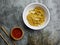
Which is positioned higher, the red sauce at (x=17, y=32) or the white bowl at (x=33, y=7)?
the white bowl at (x=33, y=7)

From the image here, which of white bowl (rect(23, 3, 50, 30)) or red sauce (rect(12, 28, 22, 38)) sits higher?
white bowl (rect(23, 3, 50, 30))

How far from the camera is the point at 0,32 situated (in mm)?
1492

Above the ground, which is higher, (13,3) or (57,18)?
(13,3)

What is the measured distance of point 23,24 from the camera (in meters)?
1.53

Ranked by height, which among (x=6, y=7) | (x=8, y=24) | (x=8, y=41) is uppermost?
(x=6, y=7)

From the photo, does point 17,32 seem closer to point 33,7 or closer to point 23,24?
point 23,24

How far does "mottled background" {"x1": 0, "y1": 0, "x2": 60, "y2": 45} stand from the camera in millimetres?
1502

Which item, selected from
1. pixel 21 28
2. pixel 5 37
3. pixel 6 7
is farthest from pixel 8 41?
pixel 6 7

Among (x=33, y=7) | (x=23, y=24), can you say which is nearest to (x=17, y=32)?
(x=23, y=24)

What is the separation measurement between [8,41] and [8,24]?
5.2 inches

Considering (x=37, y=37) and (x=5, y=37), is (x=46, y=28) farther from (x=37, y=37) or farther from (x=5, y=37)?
(x=5, y=37)

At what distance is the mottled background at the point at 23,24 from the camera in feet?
4.93

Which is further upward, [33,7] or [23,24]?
[33,7]

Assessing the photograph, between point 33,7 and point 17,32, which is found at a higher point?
point 33,7
